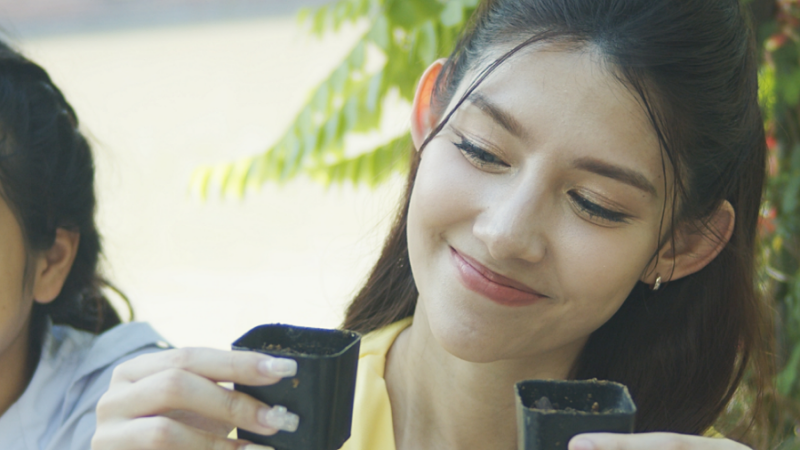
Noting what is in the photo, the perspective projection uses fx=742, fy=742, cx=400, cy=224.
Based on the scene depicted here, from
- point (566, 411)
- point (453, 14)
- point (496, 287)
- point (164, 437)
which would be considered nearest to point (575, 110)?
point (496, 287)

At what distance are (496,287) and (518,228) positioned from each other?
0.48ft

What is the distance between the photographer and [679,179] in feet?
5.04

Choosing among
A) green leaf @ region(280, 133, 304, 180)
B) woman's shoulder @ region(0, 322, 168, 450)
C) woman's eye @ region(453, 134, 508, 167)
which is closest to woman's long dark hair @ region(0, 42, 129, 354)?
woman's shoulder @ region(0, 322, 168, 450)

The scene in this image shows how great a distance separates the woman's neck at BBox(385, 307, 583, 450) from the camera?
1.76 meters

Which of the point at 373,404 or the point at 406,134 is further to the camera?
the point at 406,134

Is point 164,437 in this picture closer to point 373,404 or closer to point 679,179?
point 373,404

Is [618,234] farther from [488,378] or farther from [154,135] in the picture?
[154,135]

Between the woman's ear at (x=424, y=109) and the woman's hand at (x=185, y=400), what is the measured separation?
0.78 meters

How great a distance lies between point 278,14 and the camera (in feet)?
46.0

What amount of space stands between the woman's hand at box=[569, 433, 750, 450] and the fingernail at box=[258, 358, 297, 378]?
43 centimetres

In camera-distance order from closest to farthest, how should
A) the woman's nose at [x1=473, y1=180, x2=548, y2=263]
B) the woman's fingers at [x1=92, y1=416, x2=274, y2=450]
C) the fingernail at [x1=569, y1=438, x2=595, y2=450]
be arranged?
the fingernail at [x1=569, y1=438, x2=595, y2=450] < the woman's fingers at [x1=92, y1=416, x2=274, y2=450] < the woman's nose at [x1=473, y1=180, x2=548, y2=263]

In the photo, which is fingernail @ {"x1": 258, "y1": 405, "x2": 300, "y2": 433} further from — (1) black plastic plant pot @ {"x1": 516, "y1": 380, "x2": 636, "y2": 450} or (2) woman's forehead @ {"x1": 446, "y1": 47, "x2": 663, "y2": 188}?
(2) woman's forehead @ {"x1": 446, "y1": 47, "x2": 663, "y2": 188}

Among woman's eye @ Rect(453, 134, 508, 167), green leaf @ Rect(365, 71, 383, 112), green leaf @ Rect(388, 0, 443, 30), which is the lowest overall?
green leaf @ Rect(365, 71, 383, 112)

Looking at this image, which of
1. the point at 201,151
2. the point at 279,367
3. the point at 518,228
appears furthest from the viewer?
the point at 201,151
